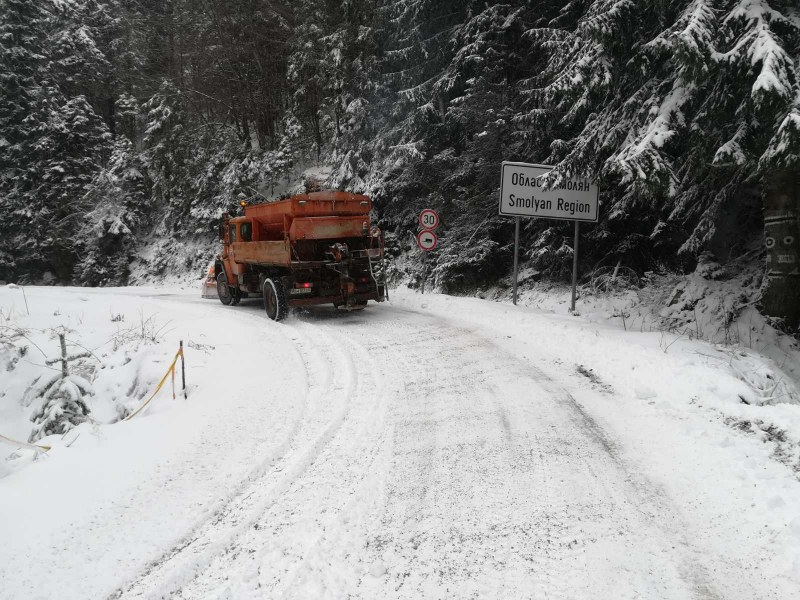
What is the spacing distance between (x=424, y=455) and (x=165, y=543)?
2.03 metres

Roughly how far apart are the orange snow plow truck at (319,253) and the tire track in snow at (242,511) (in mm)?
5454

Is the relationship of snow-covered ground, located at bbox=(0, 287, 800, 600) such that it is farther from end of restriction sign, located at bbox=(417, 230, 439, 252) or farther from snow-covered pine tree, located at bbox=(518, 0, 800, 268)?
end of restriction sign, located at bbox=(417, 230, 439, 252)

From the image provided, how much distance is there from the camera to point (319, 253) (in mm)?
11195

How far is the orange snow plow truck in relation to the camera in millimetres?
10742

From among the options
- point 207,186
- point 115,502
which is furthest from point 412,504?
point 207,186

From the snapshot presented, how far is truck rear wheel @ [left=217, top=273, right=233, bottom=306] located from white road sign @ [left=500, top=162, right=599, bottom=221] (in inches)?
337

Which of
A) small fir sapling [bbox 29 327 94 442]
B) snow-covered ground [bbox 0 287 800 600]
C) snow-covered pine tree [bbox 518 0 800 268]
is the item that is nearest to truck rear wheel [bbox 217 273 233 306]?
snow-covered ground [bbox 0 287 800 600]

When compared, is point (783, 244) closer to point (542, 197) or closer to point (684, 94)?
point (684, 94)

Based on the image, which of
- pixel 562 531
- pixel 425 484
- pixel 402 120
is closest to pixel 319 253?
pixel 425 484

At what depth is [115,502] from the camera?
353 centimetres

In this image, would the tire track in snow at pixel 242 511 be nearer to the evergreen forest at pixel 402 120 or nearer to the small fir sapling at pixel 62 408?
the small fir sapling at pixel 62 408

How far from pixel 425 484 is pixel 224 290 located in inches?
502

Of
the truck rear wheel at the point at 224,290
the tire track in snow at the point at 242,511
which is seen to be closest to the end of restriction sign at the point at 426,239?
the truck rear wheel at the point at 224,290

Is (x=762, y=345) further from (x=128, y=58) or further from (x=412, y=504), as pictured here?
(x=128, y=58)
